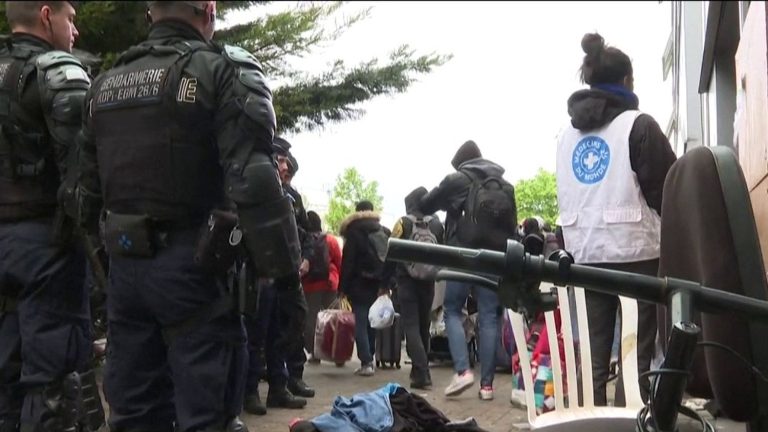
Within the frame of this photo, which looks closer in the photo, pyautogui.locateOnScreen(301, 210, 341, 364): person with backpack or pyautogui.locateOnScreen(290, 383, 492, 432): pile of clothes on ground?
pyautogui.locateOnScreen(290, 383, 492, 432): pile of clothes on ground

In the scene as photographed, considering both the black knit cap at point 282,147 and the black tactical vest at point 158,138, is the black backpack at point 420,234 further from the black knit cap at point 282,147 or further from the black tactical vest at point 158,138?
the black tactical vest at point 158,138

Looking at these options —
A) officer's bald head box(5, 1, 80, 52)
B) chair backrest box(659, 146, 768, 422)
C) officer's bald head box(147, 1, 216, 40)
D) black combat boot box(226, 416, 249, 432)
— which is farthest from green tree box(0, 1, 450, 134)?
chair backrest box(659, 146, 768, 422)

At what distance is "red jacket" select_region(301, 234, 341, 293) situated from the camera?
8820 millimetres

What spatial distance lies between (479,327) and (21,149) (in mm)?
3878

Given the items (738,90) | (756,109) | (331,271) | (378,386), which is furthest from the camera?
(331,271)

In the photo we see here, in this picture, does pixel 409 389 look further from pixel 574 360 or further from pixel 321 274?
pixel 574 360

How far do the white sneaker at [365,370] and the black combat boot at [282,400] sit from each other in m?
2.06

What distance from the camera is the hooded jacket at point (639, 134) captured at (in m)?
4.19

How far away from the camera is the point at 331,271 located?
29.4ft

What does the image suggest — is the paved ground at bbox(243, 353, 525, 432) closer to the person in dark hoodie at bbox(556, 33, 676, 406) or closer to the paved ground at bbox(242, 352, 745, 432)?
the paved ground at bbox(242, 352, 745, 432)

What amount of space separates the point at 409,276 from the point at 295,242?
4.33m

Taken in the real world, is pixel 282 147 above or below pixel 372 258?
above

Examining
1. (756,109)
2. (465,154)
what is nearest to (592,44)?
(756,109)

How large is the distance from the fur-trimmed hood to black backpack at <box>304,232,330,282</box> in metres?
0.30
